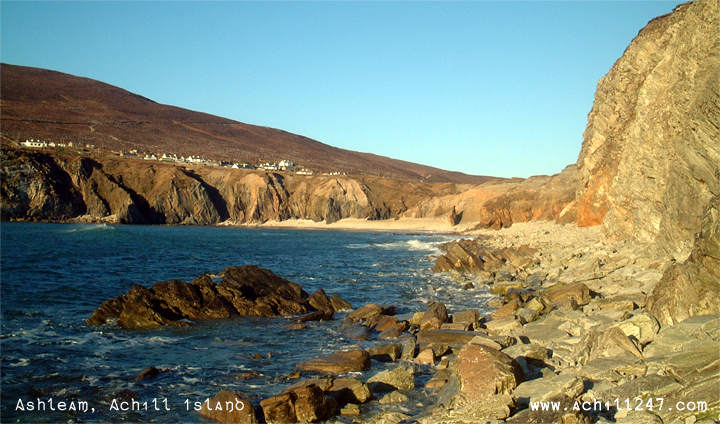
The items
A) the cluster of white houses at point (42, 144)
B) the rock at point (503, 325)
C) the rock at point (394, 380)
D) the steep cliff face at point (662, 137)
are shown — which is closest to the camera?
the rock at point (394, 380)

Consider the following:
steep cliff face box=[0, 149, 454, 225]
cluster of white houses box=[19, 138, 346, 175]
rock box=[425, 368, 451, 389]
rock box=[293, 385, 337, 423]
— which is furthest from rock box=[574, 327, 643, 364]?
cluster of white houses box=[19, 138, 346, 175]

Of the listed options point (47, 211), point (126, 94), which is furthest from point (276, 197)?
point (126, 94)

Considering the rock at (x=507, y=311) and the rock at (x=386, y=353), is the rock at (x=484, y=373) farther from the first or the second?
the rock at (x=507, y=311)

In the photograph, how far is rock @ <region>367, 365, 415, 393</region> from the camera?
9.36 meters

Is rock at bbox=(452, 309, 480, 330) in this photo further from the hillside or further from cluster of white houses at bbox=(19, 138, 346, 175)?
the hillside

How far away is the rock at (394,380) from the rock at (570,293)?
255 inches

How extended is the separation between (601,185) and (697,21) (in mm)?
16429

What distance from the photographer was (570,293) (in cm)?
1464

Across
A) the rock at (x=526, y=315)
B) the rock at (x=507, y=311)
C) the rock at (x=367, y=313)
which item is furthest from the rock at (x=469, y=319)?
the rock at (x=367, y=313)

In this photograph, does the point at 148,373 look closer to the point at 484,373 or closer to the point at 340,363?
the point at 340,363

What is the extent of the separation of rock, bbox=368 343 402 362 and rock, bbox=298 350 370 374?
445mm

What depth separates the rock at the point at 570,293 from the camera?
14.0 meters

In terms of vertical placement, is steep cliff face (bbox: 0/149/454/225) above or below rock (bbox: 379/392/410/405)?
above

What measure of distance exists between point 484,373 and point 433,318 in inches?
257
